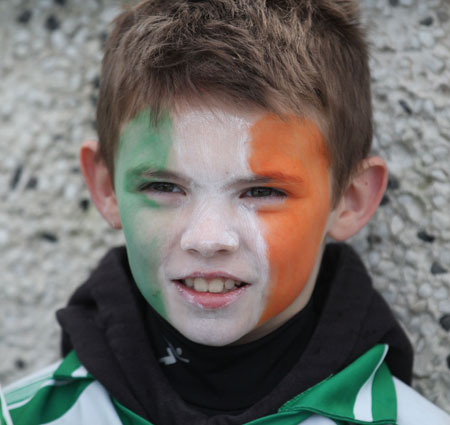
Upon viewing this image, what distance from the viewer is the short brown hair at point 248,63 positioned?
3.89 ft

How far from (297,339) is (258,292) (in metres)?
0.21

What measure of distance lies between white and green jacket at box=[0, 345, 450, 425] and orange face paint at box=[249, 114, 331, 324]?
18 centimetres

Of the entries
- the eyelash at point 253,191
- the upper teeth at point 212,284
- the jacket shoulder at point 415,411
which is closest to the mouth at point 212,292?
the upper teeth at point 212,284

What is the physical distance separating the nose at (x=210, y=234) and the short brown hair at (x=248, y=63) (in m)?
0.20

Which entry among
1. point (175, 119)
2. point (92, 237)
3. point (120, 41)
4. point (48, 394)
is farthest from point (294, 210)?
point (92, 237)

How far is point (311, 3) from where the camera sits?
1.32m

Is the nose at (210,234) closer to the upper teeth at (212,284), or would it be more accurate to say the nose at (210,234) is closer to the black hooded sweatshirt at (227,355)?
the upper teeth at (212,284)

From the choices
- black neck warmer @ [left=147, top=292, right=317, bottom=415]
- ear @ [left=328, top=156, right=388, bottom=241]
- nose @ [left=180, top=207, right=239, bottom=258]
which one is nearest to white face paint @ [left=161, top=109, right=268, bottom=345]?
nose @ [left=180, top=207, right=239, bottom=258]

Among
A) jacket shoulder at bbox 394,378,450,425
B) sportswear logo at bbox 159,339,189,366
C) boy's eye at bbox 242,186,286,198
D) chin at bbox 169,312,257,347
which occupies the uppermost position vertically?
boy's eye at bbox 242,186,286,198

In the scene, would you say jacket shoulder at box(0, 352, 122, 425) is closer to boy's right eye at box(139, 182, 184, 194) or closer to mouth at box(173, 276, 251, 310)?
mouth at box(173, 276, 251, 310)

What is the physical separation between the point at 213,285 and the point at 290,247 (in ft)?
0.51

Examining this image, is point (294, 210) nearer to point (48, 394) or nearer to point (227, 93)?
point (227, 93)

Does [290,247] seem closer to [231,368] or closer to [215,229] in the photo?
[215,229]

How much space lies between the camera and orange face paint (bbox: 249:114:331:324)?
1.19m
